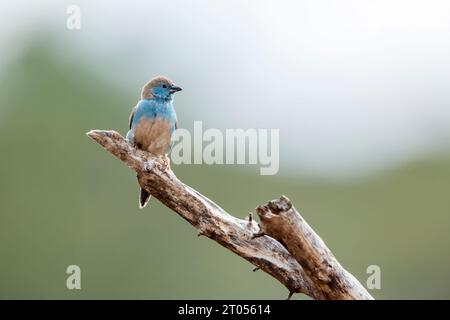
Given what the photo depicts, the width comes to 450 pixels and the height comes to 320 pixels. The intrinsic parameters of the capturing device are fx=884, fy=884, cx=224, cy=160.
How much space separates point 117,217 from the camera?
18.4 m

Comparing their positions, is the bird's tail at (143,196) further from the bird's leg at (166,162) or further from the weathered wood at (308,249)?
the weathered wood at (308,249)

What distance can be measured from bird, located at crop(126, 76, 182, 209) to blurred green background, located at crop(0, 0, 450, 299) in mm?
8779

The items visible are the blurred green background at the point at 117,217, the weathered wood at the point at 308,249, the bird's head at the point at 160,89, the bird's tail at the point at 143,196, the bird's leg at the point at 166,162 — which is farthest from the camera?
the blurred green background at the point at 117,217

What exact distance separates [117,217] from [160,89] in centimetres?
1013

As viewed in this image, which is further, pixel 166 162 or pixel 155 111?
pixel 155 111

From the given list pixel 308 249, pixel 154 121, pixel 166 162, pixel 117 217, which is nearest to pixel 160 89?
pixel 154 121

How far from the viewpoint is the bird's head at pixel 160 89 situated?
853 centimetres

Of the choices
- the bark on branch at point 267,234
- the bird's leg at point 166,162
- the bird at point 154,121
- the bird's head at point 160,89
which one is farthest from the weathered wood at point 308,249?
the bird's head at point 160,89

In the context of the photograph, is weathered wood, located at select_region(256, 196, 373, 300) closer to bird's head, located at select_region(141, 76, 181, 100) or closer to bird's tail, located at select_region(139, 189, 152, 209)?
bird's tail, located at select_region(139, 189, 152, 209)

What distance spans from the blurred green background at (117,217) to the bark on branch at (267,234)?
9.87 metres

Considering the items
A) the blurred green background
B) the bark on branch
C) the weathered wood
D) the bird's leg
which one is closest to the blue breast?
the bird's leg

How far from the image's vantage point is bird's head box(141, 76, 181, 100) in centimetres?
853

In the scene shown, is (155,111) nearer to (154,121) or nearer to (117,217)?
(154,121)

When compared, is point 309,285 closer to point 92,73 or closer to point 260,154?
point 260,154
